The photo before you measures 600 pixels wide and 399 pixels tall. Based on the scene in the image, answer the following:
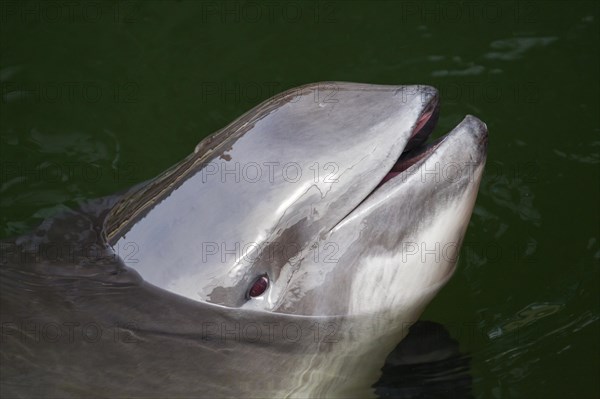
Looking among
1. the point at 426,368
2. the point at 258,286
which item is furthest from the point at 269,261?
the point at 426,368

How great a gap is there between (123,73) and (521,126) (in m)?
3.29

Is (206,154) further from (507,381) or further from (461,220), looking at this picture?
(507,381)

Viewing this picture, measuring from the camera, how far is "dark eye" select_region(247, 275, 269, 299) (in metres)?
3.85

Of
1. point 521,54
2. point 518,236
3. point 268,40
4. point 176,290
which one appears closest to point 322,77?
point 268,40

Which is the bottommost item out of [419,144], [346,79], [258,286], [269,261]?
[346,79]

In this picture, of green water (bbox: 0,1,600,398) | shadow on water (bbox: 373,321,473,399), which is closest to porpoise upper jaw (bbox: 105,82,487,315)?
shadow on water (bbox: 373,321,473,399)

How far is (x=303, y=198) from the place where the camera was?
372 cm

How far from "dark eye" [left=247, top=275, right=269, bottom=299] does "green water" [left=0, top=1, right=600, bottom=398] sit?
175cm

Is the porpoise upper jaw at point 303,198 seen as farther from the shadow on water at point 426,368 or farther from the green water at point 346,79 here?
the green water at point 346,79

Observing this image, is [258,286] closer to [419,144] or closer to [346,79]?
[419,144]

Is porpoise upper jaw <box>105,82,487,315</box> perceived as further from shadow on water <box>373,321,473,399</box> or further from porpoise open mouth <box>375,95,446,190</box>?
shadow on water <box>373,321,473,399</box>

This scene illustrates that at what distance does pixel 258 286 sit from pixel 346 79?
3.51 meters

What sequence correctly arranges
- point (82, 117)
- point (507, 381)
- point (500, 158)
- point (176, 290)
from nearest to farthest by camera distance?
point (176, 290) → point (507, 381) → point (500, 158) → point (82, 117)

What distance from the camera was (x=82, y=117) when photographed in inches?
278
